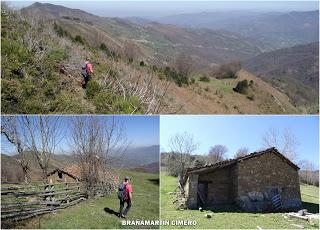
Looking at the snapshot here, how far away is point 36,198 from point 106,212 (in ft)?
6.16

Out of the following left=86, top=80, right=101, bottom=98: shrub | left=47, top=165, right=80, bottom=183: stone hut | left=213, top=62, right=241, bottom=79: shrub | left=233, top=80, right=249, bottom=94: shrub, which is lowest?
left=47, top=165, right=80, bottom=183: stone hut

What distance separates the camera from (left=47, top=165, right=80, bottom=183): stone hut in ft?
38.7

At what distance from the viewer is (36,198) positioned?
11.2 metres

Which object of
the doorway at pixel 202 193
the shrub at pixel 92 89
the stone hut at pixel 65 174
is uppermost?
the shrub at pixel 92 89

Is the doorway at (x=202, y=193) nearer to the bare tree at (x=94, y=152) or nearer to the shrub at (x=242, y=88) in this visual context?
the bare tree at (x=94, y=152)

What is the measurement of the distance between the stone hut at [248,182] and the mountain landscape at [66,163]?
14.1ft

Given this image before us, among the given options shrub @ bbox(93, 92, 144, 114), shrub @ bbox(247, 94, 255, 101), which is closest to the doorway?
shrub @ bbox(93, 92, 144, 114)

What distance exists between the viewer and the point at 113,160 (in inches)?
485

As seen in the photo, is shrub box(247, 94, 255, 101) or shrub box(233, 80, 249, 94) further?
shrub box(233, 80, 249, 94)

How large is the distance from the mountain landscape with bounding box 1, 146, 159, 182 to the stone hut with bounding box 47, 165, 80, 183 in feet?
0.61

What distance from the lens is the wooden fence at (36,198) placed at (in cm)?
1034

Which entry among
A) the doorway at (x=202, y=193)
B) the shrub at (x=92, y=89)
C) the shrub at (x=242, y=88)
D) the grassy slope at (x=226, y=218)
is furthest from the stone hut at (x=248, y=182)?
the shrub at (x=242, y=88)

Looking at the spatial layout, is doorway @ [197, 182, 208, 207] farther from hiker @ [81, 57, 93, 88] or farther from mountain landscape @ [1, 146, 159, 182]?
hiker @ [81, 57, 93, 88]

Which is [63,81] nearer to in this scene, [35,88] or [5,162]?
[35,88]
